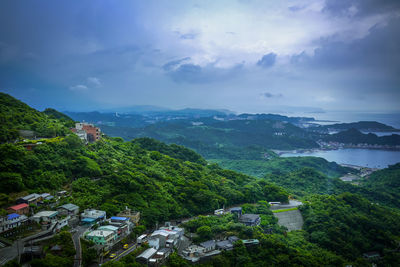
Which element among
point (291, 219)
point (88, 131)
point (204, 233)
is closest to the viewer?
point (204, 233)

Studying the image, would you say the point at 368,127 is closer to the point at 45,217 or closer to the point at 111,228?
the point at 111,228

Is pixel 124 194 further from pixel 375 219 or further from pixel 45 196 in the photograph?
pixel 375 219

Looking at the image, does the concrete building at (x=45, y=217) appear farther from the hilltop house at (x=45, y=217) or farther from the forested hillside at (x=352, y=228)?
the forested hillside at (x=352, y=228)

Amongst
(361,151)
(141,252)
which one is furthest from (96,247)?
(361,151)

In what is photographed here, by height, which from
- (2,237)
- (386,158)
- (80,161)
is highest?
(80,161)

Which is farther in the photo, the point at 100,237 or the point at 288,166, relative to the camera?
the point at 288,166

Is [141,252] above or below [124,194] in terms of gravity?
below

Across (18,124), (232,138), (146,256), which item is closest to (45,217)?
(146,256)

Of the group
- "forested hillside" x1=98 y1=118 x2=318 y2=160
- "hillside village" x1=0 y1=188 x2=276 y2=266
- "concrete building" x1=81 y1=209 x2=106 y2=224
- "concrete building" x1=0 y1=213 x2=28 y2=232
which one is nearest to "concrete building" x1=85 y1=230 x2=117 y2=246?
"hillside village" x1=0 y1=188 x2=276 y2=266
